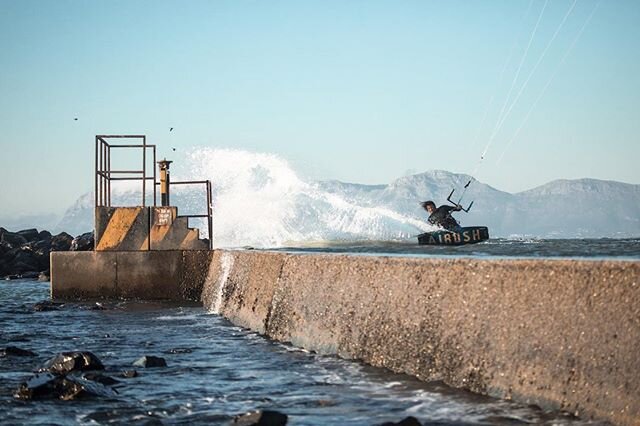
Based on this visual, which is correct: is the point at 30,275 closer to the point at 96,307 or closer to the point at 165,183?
the point at 165,183

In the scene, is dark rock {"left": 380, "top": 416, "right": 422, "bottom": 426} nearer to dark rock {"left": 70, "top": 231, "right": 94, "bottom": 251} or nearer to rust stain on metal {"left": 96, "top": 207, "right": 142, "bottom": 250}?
rust stain on metal {"left": 96, "top": 207, "right": 142, "bottom": 250}

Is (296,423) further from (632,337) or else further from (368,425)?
(632,337)

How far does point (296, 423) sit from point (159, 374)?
2.34 meters

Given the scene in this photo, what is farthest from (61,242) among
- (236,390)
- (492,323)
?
(492,323)

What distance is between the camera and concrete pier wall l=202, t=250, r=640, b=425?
14.4 feet

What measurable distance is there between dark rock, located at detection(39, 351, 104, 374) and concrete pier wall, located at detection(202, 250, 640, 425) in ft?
6.24

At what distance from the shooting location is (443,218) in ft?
169

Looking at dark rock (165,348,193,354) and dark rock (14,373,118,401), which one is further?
dark rock (165,348,193,354)

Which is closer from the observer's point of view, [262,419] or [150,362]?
[262,419]

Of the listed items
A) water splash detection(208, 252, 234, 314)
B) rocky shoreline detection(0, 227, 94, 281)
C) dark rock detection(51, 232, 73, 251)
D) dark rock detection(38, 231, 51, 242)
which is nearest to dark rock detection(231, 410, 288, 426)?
water splash detection(208, 252, 234, 314)

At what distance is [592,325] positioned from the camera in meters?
4.52

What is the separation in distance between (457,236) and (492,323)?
159ft

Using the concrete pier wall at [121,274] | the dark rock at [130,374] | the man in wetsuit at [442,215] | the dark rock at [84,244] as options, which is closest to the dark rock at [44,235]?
the dark rock at [84,244]

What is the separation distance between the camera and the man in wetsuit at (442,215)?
5156 centimetres
